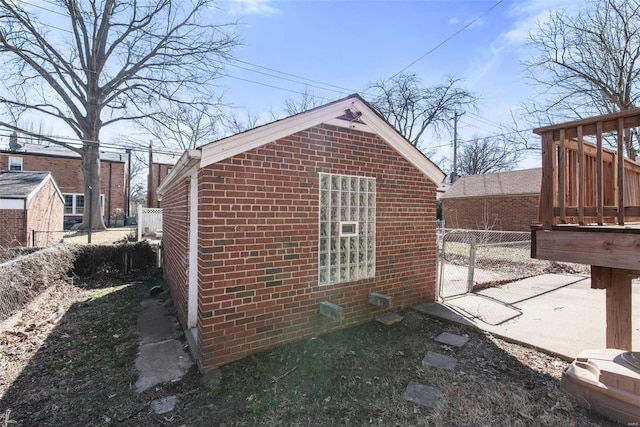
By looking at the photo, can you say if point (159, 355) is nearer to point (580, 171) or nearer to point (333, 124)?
point (333, 124)

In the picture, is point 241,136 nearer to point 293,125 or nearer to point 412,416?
point 293,125

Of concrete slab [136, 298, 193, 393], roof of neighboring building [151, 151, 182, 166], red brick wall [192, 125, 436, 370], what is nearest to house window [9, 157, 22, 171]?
roof of neighboring building [151, 151, 182, 166]

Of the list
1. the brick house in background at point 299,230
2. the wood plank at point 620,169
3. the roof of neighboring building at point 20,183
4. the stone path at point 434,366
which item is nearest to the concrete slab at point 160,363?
the brick house in background at point 299,230

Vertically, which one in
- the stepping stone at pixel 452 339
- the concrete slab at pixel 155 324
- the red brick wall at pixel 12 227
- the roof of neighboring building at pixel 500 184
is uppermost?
the roof of neighboring building at pixel 500 184

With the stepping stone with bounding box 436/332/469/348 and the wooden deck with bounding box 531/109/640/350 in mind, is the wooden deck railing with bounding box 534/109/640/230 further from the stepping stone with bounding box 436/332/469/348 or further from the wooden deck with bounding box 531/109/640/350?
the stepping stone with bounding box 436/332/469/348

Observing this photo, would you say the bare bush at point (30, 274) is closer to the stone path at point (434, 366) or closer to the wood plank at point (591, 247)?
the stone path at point (434, 366)

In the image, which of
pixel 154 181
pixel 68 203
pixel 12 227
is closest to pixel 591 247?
pixel 12 227

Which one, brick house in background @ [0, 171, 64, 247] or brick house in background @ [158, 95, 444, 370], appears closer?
brick house in background @ [158, 95, 444, 370]

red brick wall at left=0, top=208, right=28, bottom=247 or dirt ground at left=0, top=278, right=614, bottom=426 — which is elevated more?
red brick wall at left=0, top=208, right=28, bottom=247

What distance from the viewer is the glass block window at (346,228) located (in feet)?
14.8

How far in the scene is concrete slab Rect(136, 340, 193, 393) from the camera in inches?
138

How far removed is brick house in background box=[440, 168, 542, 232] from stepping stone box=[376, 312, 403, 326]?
524 inches

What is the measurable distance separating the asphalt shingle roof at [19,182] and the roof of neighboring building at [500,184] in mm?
23273

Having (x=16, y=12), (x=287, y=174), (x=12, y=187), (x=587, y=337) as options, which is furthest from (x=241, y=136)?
(x=16, y=12)
